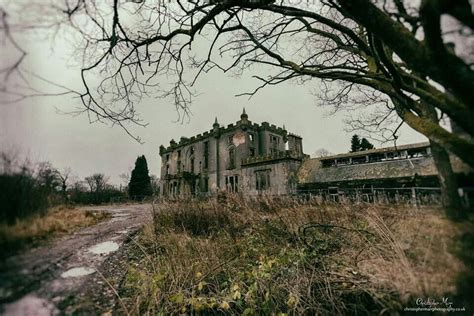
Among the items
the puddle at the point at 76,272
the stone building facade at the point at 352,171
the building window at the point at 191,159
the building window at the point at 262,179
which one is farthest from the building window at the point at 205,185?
the puddle at the point at 76,272

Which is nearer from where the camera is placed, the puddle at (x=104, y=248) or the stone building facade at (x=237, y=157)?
the puddle at (x=104, y=248)

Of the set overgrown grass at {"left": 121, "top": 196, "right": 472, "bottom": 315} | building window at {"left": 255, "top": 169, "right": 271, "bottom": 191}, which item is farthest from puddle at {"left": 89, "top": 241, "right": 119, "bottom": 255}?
building window at {"left": 255, "top": 169, "right": 271, "bottom": 191}

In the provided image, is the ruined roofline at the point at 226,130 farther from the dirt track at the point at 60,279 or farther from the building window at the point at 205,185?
the dirt track at the point at 60,279

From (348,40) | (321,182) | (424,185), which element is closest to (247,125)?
(321,182)

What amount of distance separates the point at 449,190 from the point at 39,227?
323 centimetres

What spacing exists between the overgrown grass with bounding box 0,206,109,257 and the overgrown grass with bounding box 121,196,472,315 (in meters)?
1.05

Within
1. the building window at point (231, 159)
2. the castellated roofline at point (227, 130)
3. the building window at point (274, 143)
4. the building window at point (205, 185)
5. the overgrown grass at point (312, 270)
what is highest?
the castellated roofline at point (227, 130)

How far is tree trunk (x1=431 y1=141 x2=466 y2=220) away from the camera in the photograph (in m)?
1.90

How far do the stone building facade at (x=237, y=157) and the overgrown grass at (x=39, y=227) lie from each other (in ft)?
63.8

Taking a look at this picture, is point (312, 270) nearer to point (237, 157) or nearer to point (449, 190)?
point (449, 190)

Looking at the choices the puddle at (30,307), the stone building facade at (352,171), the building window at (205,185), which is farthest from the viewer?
the building window at (205,185)

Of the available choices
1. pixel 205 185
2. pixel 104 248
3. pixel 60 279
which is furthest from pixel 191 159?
pixel 60 279

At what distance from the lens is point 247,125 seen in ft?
87.7

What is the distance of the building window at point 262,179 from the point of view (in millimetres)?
22531
